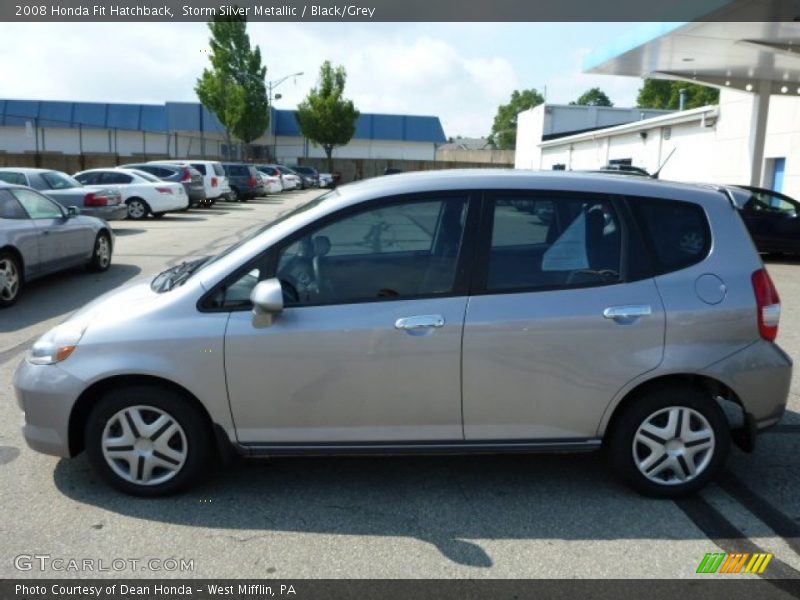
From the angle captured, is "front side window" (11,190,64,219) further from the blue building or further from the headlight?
the blue building

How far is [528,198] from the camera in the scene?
3.80m

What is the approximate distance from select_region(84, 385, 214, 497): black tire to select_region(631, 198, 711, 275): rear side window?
2.58m

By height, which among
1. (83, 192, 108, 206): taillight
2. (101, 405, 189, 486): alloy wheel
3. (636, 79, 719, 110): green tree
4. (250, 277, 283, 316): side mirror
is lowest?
(101, 405, 189, 486): alloy wheel

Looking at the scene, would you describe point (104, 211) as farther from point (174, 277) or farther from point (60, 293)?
point (174, 277)

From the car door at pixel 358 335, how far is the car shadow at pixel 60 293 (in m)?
5.06

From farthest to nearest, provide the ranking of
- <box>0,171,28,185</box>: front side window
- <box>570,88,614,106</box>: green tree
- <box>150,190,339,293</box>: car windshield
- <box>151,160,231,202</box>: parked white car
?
<box>570,88,614,106</box>: green tree < <box>151,160,231,202</box>: parked white car < <box>0,171,28,185</box>: front side window < <box>150,190,339,293</box>: car windshield

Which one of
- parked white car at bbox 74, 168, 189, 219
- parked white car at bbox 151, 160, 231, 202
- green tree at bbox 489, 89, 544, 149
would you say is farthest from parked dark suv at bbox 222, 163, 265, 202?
green tree at bbox 489, 89, 544, 149

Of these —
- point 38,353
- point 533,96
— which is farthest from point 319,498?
point 533,96

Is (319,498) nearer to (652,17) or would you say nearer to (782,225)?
(782,225)

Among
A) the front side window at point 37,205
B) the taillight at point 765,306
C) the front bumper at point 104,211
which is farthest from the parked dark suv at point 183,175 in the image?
the taillight at point 765,306

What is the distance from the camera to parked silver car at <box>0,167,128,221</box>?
50.4 ft

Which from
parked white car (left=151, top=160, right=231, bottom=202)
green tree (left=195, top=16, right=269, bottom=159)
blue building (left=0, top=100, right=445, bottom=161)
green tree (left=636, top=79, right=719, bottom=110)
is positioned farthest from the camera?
green tree (left=636, top=79, right=719, bottom=110)

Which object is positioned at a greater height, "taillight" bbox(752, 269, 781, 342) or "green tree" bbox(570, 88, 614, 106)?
"green tree" bbox(570, 88, 614, 106)
